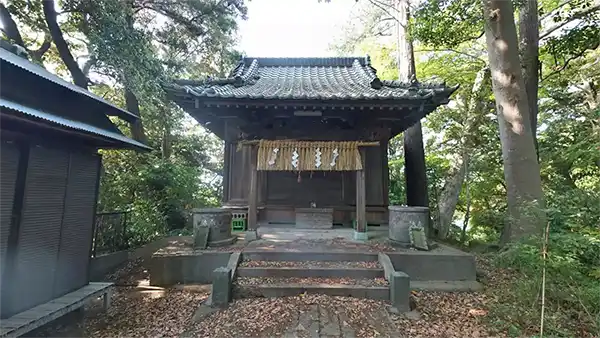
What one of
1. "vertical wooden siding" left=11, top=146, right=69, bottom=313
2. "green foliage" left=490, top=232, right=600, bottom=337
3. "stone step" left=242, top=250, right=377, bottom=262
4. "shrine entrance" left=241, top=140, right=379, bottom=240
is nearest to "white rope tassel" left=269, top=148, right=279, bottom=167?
"shrine entrance" left=241, top=140, right=379, bottom=240

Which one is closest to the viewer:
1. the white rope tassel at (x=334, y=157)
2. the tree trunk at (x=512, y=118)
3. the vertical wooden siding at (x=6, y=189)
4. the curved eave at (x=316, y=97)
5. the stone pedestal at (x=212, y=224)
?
the vertical wooden siding at (x=6, y=189)

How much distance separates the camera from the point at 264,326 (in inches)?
152

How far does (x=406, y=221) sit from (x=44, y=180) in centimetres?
638

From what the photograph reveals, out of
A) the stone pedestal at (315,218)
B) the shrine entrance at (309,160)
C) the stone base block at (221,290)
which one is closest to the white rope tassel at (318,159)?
the shrine entrance at (309,160)

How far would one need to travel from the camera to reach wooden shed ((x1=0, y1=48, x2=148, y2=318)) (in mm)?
3471

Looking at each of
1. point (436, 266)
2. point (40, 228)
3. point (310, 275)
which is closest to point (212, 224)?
point (310, 275)

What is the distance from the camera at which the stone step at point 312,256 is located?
18.6 feet

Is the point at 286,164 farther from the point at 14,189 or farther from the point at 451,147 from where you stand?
the point at 451,147

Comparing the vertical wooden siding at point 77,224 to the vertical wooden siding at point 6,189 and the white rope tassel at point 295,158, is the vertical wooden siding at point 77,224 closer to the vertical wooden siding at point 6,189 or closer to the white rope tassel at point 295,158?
the vertical wooden siding at point 6,189

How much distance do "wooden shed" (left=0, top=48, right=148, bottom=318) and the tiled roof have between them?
2.47 m

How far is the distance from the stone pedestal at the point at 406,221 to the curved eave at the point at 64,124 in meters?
5.42

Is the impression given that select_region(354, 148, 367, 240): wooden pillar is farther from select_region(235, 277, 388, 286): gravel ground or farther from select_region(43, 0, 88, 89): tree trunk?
select_region(43, 0, 88, 89): tree trunk

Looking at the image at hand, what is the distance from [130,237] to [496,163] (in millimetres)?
13341

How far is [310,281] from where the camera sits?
16.5 feet
